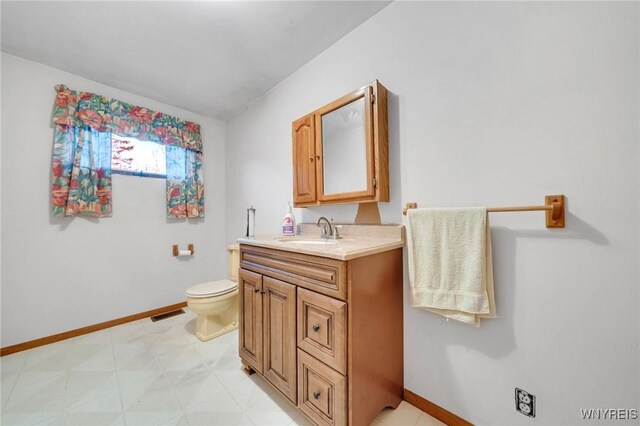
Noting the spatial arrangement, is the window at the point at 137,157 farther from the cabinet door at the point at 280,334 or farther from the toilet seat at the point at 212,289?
the cabinet door at the point at 280,334

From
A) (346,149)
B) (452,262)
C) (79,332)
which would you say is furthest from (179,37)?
(79,332)

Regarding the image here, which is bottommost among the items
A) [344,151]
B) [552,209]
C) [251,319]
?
[251,319]

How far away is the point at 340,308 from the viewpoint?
975 mm

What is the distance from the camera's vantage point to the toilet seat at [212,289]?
75.2 inches

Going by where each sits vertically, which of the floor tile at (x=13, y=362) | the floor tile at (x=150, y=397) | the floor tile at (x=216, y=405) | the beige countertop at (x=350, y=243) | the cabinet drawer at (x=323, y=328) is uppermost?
the beige countertop at (x=350, y=243)

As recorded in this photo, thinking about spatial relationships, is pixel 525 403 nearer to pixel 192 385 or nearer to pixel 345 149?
pixel 345 149

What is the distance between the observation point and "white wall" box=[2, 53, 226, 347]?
70.3 inches

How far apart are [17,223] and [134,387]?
162 cm

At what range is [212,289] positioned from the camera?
2018mm

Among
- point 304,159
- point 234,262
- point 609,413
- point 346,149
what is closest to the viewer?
point 609,413

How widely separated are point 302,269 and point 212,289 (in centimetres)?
128

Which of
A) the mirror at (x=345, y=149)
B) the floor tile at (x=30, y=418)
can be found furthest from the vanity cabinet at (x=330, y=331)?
the floor tile at (x=30, y=418)

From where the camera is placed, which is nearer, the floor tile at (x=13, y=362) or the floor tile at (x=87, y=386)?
the floor tile at (x=87, y=386)

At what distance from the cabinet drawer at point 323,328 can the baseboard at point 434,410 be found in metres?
0.64
